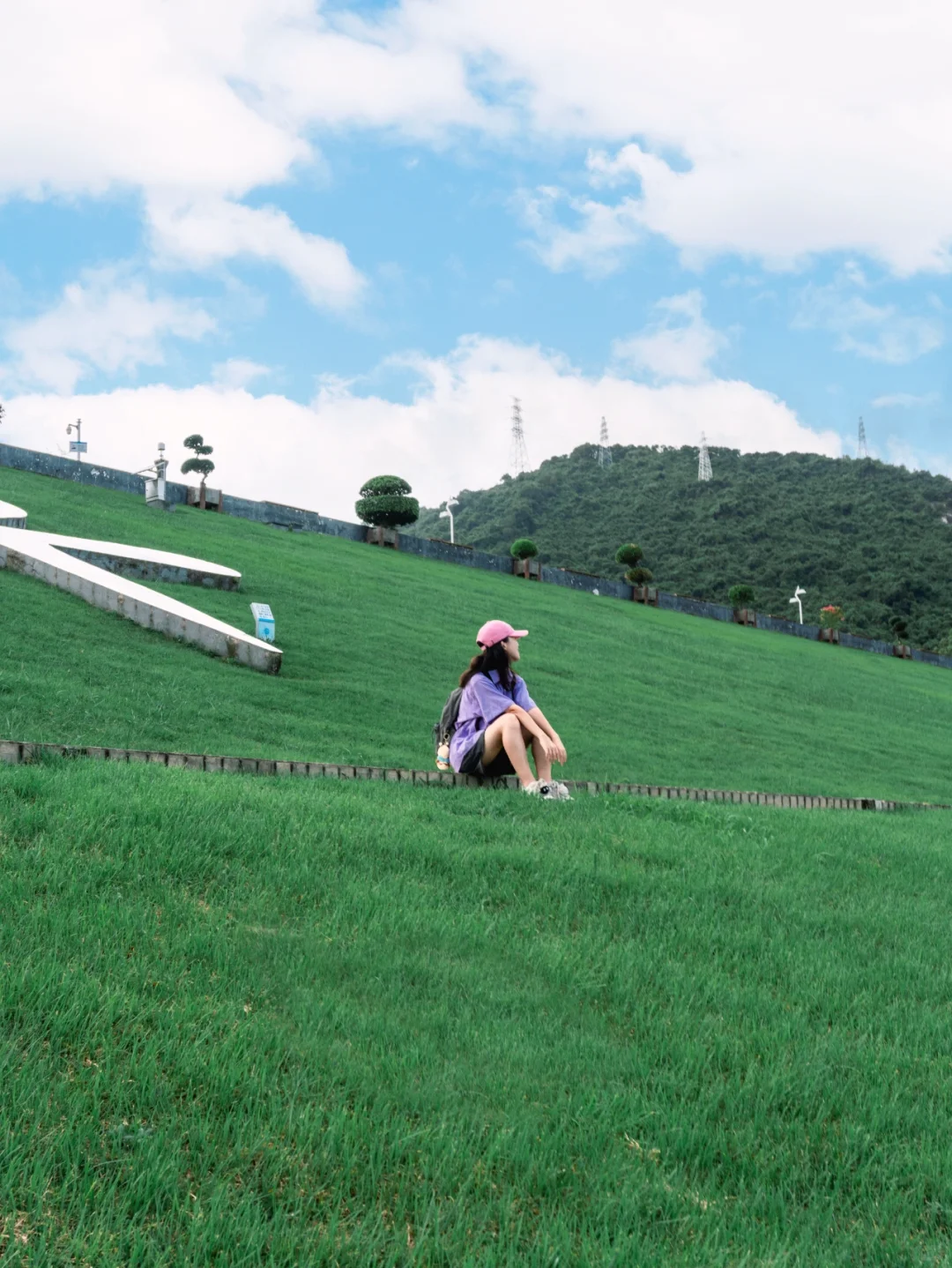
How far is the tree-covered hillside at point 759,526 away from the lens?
62.9 metres

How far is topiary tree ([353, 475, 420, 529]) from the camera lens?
40.2 m

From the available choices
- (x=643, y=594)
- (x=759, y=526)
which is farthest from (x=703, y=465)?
(x=643, y=594)

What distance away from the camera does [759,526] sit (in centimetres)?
7156

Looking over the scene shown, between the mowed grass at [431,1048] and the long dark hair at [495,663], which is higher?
the long dark hair at [495,663]

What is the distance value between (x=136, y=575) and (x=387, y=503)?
909 inches

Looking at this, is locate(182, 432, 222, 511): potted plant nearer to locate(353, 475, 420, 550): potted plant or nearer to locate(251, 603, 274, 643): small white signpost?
locate(353, 475, 420, 550): potted plant

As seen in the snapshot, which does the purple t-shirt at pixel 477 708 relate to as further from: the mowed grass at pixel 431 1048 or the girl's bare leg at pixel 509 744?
the mowed grass at pixel 431 1048

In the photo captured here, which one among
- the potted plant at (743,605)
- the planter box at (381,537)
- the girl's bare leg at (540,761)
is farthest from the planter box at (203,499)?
the girl's bare leg at (540,761)

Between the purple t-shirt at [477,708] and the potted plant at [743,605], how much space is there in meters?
35.7

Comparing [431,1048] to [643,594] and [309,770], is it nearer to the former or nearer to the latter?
[309,770]

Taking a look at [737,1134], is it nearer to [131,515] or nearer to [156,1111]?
[156,1111]

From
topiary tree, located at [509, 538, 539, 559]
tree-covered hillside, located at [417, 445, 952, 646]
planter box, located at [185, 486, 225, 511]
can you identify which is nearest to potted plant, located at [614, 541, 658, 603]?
topiary tree, located at [509, 538, 539, 559]

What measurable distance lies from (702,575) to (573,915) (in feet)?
199

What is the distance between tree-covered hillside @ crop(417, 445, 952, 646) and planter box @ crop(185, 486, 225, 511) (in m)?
30.9
